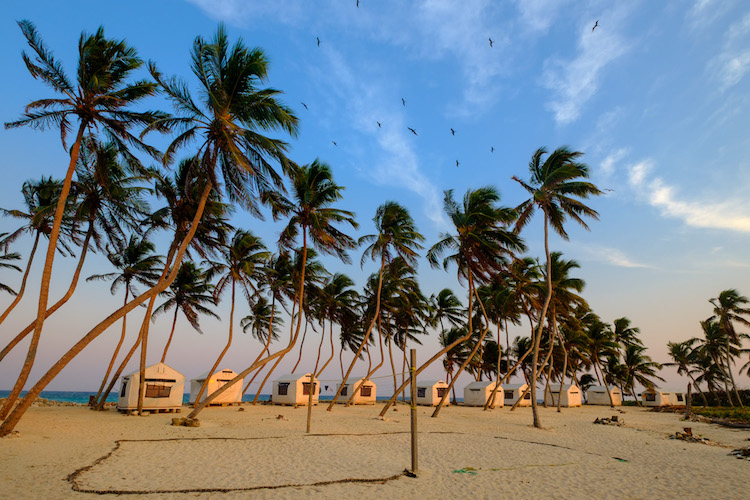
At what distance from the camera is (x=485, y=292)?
33.7 metres

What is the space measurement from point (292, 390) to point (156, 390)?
9856 millimetres

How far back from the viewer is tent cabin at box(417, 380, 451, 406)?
106ft

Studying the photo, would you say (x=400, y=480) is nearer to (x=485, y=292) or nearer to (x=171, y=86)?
(x=171, y=86)

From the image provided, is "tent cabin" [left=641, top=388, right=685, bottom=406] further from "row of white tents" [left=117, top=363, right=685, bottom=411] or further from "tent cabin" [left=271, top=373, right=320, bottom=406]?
"tent cabin" [left=271, top=373, right=320, bottom=406]

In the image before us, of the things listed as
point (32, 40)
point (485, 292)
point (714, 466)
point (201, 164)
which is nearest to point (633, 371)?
point (485, 292)

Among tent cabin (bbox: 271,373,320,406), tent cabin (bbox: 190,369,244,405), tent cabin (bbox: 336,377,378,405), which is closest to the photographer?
tent cabin (bbox: 190,369,244,405)

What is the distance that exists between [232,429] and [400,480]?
8.87 meters

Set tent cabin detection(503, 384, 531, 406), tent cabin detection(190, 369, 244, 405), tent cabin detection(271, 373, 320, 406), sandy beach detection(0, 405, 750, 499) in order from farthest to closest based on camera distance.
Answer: tent cabin detection(503, 384, 531, 406), tent cabin detection(271, 373, 320, 406), tent cabin detection(190, 369, 244, 405), sandy beach detection(0, 405, 750, 499)

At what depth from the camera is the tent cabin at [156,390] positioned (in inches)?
772

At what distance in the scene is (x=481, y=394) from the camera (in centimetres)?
3247

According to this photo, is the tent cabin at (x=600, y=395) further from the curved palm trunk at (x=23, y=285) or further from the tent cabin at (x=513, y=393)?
the curved palm trunk at (x=23, y=285)

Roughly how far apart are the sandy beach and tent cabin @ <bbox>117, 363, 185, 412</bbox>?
12.4 ft

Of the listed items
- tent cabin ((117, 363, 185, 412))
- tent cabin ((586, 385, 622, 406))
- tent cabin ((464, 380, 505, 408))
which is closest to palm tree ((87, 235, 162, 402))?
tent cabin ((117, 363, 185, 412))

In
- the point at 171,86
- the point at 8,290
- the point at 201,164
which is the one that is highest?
the point at 171,86
